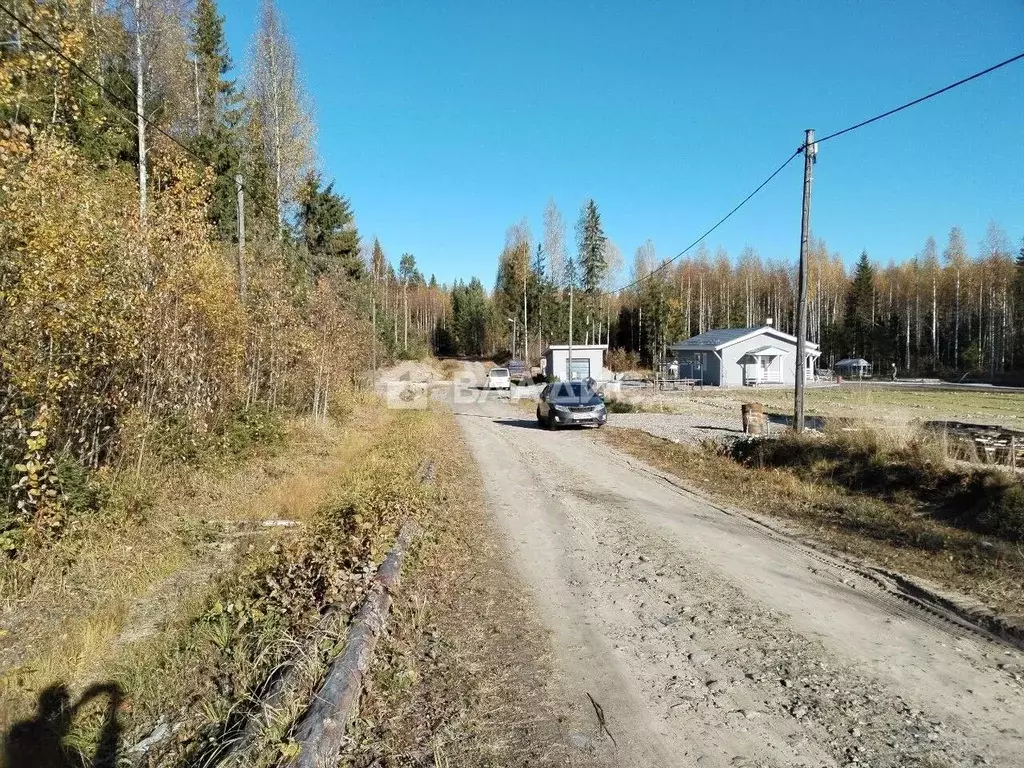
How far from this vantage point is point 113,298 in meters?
6.91

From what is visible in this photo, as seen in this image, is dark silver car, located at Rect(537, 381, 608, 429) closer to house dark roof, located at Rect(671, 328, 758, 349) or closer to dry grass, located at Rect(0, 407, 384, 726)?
dry grass, located at Rect(0, 407, 384, 726)

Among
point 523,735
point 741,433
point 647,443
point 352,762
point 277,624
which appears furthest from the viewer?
point 741,433

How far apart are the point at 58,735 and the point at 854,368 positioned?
3112 inches

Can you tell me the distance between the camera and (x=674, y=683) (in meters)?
3.79

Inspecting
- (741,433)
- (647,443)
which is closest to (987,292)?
(741,433)

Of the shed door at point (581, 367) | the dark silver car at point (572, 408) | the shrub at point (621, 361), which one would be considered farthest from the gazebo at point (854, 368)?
the dark silver car at point (572, 408)

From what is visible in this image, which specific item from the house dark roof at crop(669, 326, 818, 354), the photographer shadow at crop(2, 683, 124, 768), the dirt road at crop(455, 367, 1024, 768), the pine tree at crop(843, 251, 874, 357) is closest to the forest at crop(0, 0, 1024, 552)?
the photographer shadow at crop(2, 683, 124, 768)

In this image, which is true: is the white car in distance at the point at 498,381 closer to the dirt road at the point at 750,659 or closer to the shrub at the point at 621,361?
the shrub at the point at 621,361

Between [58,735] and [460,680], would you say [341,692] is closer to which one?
[460,680]

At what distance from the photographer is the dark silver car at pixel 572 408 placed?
63.9 ft

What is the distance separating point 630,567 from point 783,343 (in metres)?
48.8

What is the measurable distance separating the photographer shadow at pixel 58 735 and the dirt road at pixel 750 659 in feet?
8.72

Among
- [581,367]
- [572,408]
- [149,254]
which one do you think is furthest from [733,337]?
[149,254]

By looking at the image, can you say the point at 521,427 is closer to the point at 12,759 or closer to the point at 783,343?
the point at 12,759
